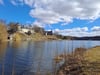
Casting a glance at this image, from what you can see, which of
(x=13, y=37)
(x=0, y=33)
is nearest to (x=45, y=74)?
(x=0, y=33)

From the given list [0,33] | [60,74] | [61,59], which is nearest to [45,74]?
[60,74]

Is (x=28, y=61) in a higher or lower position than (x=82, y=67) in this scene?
lower

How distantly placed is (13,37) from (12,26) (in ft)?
66.9

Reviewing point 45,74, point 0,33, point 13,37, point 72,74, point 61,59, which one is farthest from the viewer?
point 13,37

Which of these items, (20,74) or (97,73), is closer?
(97,73)

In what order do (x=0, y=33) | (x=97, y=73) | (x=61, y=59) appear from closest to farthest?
(x=97, y=73) → (x=61, y=59) → (x=0, y=33)

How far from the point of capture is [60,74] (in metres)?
20.7

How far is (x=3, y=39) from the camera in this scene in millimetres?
115938

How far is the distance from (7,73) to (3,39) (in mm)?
92918

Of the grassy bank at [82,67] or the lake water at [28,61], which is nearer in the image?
the grassy bank at [82,67]

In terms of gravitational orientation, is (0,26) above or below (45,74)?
above

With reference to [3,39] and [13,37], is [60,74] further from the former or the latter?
[13,37]

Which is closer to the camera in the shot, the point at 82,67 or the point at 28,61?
the point at 82,67

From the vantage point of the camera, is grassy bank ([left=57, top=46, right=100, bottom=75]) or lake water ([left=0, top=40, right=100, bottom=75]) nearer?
grassy bank ([left=57, top=46, right=100, bottom=75])
